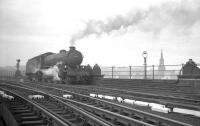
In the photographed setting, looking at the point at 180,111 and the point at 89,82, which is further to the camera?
the point at 89,82

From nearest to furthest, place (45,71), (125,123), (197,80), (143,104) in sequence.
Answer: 1. (125,123)
2. (143,104)
3. (197,80)
4. (45,71)

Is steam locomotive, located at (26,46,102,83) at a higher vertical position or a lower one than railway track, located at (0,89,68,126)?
higher

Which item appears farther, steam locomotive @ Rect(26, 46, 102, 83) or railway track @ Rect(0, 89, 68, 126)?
steam locomotive @ Rect(26, 46, 102, 83)

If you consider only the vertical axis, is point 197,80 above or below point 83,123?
above

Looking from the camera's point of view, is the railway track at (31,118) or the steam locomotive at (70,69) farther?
the steam locomotive at (70,69)

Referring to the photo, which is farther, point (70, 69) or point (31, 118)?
point (70, 69)

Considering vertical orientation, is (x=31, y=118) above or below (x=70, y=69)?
below

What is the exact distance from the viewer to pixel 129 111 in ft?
26.8

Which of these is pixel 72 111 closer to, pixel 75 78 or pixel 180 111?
pixel 180 111

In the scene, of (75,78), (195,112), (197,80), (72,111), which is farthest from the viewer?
(75,78)

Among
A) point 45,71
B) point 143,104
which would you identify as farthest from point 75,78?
point 143,104

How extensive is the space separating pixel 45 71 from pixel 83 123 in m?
21.8

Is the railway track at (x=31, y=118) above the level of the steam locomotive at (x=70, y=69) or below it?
below

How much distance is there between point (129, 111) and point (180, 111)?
175 centimetres
